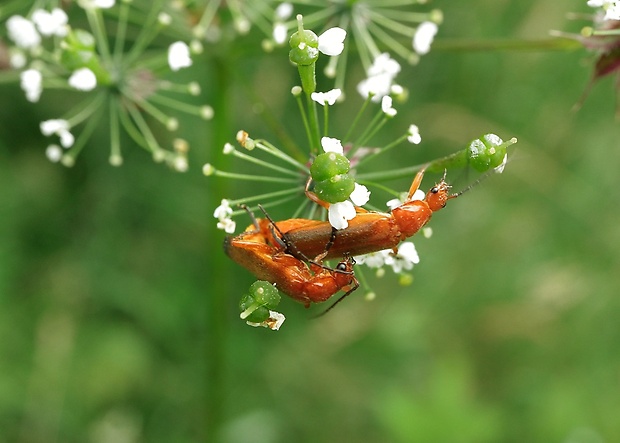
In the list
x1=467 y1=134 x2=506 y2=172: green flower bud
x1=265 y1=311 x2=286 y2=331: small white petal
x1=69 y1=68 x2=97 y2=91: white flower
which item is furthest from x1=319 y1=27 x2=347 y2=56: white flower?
x1=69 y1=68 x2=97 y2=91: white flower

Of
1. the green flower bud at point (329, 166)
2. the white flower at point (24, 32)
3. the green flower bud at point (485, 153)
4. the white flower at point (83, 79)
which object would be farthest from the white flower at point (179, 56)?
the green flower bud at point (485, 153)

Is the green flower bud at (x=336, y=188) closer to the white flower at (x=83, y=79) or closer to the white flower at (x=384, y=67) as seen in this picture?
the white flower at (x=384, y=67)

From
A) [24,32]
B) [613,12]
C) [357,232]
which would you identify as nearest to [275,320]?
[357,232]

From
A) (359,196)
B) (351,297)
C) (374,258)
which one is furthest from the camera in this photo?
(351,297)

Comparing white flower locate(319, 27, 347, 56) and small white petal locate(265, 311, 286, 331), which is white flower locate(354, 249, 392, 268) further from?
white flower locate(319, 27, 347, 56)

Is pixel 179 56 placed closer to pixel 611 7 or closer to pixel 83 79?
pixel 83 79

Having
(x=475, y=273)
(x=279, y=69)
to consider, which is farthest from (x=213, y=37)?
(x=475, y=273)

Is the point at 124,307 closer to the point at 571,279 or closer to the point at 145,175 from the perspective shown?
the point at 145,175
